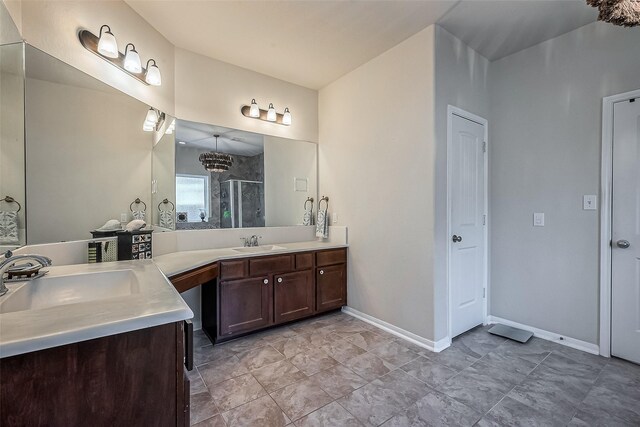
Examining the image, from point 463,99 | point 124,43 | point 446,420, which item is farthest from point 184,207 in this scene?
point 463,99

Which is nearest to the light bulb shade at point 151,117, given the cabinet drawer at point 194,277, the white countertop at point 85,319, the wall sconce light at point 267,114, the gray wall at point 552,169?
the wall sconce light at point 267,114

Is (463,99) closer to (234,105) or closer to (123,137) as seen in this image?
(234,105)

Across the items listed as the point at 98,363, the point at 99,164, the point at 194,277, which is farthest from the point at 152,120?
the point at 98,363

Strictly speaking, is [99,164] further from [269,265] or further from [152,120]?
[269,265]

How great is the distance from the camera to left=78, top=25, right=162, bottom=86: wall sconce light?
1.86 m

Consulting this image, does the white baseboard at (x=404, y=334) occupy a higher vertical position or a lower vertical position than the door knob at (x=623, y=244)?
lower

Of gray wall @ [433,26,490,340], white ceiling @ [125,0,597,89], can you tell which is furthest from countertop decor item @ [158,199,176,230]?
gray wall @ [433,26,490,340]

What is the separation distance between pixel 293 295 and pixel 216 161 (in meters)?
1.58

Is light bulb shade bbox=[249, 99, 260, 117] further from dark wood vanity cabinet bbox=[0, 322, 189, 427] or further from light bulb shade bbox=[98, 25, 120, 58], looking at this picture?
dark wood vanity cabinet bbox=[0, 322, 189, 427]

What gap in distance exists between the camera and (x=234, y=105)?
120 inches

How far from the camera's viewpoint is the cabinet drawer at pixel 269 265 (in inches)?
104

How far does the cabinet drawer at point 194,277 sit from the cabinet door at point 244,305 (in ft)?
0.59

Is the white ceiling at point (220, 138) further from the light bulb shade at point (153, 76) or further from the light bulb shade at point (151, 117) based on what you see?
the light bulb shade at point (153, 76)

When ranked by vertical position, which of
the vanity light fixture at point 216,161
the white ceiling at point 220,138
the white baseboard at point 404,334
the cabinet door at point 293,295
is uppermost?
the white ceiling at point 220,138
